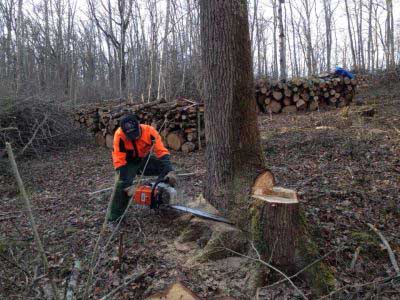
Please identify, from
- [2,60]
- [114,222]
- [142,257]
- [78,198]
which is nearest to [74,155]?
[78,198]

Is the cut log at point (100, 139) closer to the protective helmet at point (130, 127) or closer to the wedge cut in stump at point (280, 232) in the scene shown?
the protective helmet at point (130, 127)

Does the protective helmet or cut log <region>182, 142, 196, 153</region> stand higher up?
the protective helmet

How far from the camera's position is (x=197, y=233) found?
3514 millimetres

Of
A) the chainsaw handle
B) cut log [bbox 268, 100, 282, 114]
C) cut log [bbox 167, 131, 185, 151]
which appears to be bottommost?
the chainsaw handle

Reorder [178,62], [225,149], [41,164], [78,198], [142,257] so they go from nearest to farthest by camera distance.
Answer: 1. [142,257]
2. [225,149]
3. [78,198]
4. [41,164]
5. [178,62]

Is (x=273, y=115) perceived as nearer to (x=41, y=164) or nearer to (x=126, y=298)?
(x=41, y=164)

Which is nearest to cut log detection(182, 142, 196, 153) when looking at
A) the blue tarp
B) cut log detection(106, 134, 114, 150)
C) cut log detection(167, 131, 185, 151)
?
cut log detection(167, 131, 185, 151)

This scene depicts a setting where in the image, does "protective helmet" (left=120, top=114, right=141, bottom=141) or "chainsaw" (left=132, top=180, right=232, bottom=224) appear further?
"protective helmet" (left=120, top=114, right=141, bottom=141)

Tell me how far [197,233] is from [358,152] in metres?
3.61

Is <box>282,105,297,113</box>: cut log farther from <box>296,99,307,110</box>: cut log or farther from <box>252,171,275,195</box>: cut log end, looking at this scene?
<box>252,171,275,195</box>: cut log end

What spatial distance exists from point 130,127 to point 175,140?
399cm

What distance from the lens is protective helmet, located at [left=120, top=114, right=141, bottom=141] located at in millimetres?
4203

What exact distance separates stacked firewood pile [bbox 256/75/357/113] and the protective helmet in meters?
7.06

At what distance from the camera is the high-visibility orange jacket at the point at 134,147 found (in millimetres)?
4336
